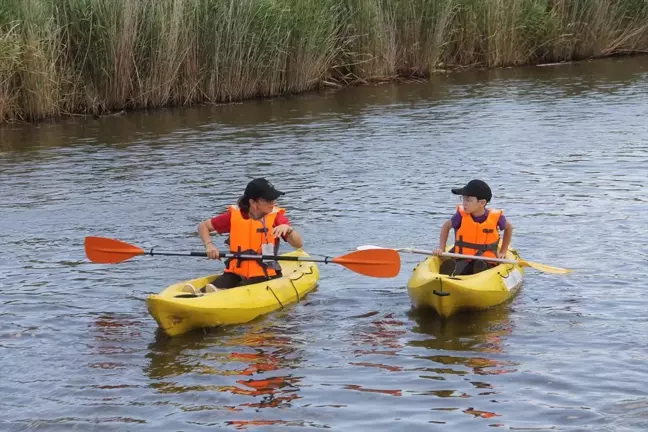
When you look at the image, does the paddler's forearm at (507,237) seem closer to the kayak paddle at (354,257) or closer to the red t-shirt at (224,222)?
the kayak paddle at (354,257)

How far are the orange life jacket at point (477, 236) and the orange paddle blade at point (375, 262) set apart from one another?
61 centimetres

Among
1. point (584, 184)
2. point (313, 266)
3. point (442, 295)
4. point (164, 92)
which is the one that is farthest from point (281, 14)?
point (442, 295)

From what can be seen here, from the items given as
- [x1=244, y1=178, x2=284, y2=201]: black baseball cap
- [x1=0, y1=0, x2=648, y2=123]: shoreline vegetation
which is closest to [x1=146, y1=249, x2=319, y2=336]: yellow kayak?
[x1=244, y1=178, x2=284, y2=201]: black baseball cap

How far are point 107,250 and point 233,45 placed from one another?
30.6 feet

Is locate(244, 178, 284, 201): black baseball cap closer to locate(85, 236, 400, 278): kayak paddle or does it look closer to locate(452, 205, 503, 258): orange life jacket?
locate(85, 236, 400, 278): kayak paddle

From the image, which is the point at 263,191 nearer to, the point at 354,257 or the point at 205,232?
the point at 205,232

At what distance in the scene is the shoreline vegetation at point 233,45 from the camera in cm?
1672

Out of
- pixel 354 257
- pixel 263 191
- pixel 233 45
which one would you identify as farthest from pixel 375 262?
pixel 233 45

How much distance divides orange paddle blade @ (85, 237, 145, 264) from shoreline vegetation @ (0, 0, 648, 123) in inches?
306

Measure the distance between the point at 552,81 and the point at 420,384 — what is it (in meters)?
14.4

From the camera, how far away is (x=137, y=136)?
643 inches

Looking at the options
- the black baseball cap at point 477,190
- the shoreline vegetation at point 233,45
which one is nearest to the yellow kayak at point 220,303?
the black baseball cap at point 477,190

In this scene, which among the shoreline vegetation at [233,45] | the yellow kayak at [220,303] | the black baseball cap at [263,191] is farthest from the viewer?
the shoreline vegetation at [233,45]

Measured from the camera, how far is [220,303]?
7.75 m
